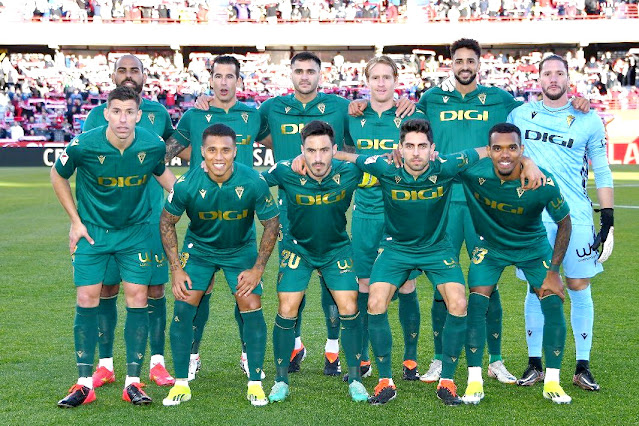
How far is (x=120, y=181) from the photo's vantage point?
598 cm

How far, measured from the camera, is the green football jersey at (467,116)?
6.70m

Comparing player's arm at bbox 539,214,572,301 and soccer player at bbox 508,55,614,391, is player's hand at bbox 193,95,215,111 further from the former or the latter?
player's arm at bbox 539,214,572,301

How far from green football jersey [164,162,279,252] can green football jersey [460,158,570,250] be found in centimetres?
135

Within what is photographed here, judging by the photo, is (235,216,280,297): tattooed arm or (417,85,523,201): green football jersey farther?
(417,85,523,201): green football jersey

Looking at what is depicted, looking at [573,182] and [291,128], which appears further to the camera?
[291,128]

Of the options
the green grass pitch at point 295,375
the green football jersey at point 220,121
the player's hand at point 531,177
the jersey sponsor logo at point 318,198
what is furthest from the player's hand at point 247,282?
the player's hand at point 531,177

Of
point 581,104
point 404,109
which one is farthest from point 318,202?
point 581,104

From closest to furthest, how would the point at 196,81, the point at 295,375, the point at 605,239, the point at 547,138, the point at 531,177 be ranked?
the point at 531,177, the point at 605,239, the point at 547,138, the point at 295,375, the point at 196,81

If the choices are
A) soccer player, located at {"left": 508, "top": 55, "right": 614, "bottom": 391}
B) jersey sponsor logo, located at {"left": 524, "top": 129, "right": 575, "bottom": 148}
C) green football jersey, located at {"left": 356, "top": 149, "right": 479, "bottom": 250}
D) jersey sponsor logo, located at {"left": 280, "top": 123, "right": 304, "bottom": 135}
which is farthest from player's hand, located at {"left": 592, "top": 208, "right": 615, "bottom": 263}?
jersey sponsor logo, located at {"left": 280, "top": 123, "right": 304, "bottom": 135}

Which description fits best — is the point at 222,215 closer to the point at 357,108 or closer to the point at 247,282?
the point at 247,282

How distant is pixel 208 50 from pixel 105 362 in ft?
135

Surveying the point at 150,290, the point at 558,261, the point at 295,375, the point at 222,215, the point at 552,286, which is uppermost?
the point at 222,215

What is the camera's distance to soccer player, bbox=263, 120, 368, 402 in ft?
19.5

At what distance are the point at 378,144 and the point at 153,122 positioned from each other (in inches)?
66.7
